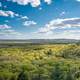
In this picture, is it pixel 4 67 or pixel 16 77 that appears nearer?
pixel 16 77

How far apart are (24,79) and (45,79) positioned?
1896mm

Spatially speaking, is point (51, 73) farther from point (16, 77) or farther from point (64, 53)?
point (64, 53)

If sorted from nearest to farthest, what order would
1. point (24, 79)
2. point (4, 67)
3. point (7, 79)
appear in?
point (24, 79)
point (7, 79)
point (4, 67)

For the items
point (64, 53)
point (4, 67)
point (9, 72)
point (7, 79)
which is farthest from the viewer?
point (64, 53)

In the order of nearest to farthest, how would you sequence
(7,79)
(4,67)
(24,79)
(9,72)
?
1. (24,79)
2. (7,79)
3. (9,72)
4. (4,67)

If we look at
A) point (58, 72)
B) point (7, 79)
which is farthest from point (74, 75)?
point (7, 79)

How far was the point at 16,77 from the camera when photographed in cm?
2200

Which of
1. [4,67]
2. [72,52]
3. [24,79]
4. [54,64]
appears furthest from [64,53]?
[24,79]

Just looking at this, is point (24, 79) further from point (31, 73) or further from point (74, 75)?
point (74, 75)

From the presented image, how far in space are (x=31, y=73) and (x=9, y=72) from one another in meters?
2.53

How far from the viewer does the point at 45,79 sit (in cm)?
2108

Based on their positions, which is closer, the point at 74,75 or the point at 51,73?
the point at 74,75

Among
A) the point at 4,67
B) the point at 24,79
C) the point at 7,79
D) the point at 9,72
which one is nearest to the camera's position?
the point at 24,79

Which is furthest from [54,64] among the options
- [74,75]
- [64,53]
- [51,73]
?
[64,53]
